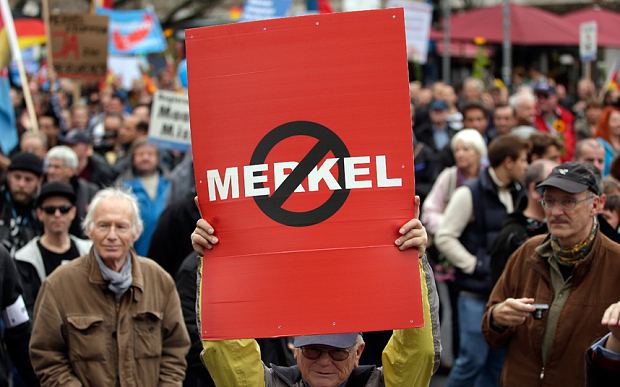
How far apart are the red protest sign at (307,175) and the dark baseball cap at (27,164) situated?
3.55 m

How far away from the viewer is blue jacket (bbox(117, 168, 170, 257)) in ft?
20.7

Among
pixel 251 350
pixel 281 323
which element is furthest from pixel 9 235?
pixel 281 323

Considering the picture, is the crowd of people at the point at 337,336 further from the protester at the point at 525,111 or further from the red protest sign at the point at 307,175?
the protester at the point at 525,111

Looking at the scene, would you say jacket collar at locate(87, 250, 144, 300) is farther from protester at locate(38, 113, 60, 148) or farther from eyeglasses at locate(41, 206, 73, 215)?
protester at locate(38, 113, 60, 148)

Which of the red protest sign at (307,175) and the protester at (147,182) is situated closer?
the red protest sign at (307,175)

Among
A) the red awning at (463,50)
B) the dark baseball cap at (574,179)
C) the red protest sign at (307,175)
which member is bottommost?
the red awning at (463,50)

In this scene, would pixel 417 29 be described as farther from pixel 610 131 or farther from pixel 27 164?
pixel 27 164

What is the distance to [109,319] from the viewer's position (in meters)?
3.71

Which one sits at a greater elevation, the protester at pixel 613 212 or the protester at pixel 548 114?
the protester at pixel 613 212

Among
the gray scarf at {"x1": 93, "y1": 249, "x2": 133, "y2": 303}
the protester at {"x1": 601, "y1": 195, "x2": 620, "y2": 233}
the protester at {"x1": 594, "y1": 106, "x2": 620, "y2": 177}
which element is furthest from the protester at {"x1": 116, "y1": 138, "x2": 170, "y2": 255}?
the protester at {"x1": 594, "y1": 106, "x2": 620, "y2": 177}

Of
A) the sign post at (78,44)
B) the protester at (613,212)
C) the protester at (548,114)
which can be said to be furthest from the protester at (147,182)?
the protester at (548,114)

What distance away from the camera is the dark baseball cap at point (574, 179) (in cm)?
352

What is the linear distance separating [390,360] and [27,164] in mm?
3959

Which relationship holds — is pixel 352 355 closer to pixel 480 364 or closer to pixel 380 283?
pixel 380 283
